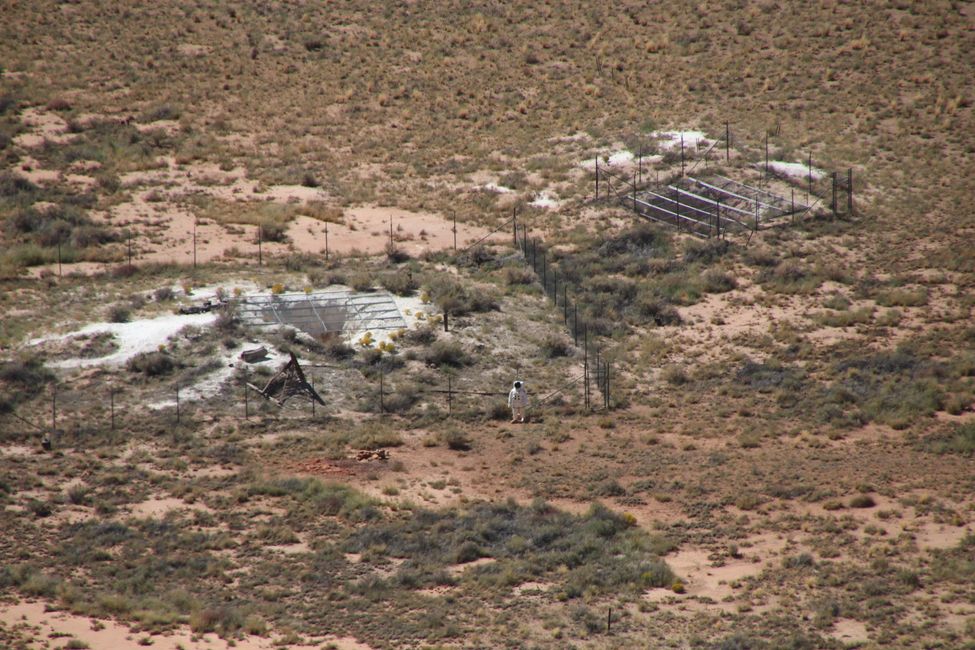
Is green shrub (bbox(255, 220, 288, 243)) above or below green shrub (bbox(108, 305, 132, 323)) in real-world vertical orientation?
above

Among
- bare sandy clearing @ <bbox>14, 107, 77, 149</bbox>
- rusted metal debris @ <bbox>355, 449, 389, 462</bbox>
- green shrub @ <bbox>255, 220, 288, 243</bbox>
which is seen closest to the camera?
rusted metal debris @ <bbox>355, 449, 389, 462</bbox>

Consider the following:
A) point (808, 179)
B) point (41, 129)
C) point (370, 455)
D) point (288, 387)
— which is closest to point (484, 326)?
point (288, 387)

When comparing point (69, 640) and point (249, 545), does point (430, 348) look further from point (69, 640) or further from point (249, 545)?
point (69, 640)

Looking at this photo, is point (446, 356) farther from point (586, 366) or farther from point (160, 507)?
point (160, 507)

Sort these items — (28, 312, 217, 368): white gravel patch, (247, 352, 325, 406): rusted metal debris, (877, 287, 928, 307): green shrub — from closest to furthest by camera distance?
1. (247, 352, 325, 406): rusted metal debris
2. (28, 312, 217, 368): white gravel patch
3. (877, 287, 928, 307): green shrub

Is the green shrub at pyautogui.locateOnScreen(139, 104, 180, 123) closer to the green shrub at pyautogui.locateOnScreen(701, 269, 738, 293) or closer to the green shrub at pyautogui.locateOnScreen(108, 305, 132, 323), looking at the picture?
the green shrub at pyautogui.locateOnScreen(108, 305, 132, 323)

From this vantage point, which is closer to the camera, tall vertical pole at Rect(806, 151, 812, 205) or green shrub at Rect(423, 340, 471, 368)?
green shrub at Rect(423, 340, 471, 368)

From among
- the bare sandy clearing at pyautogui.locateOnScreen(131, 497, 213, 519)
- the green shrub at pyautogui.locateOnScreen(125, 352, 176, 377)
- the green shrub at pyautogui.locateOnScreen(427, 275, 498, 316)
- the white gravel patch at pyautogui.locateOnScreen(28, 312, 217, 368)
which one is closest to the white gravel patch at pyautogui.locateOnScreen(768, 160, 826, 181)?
the green shrub at pyautogui.locateOnScreen(427, 275, 498, 316)

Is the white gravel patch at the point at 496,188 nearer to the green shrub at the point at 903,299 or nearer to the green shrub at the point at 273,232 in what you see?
the green shrub at the point at 273,232

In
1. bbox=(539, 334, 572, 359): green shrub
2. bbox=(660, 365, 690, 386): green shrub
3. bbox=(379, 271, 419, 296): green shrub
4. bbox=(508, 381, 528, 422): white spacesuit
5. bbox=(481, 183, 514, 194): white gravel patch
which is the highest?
A: bbox=(481, 183, 514, 194): white gravel patch

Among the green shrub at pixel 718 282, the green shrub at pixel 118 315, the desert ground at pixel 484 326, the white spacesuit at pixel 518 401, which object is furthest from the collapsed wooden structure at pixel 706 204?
the green shrub at pixel 118 315
